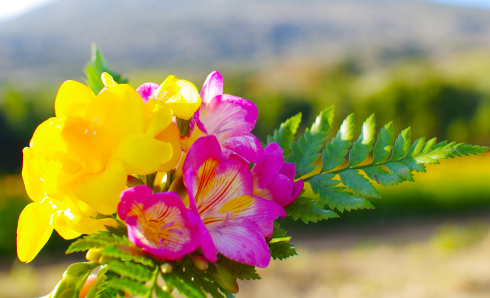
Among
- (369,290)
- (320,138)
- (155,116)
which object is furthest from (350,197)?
(369,290)

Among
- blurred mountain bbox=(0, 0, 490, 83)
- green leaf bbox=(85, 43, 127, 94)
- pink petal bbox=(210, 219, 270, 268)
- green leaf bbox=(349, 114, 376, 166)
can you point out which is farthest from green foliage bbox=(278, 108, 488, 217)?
blurred mountain bbox=(0, 0, 490, 83)

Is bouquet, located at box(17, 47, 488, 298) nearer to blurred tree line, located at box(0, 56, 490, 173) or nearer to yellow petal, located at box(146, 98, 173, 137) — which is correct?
yellow petal, located at box(146, 98, 173, 137)

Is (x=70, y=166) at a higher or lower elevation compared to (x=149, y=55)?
higher

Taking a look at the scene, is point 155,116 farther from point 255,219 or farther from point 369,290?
point 369,290

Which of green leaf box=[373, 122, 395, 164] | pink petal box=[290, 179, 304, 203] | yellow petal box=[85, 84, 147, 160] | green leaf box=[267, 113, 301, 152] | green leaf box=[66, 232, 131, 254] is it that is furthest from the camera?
green leaf box=[267, 113, 301, 152]

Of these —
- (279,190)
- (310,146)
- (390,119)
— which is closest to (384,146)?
(310,146)

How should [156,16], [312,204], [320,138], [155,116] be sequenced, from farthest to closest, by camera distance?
[156,16], [320,138], [312,204], [155,116]
